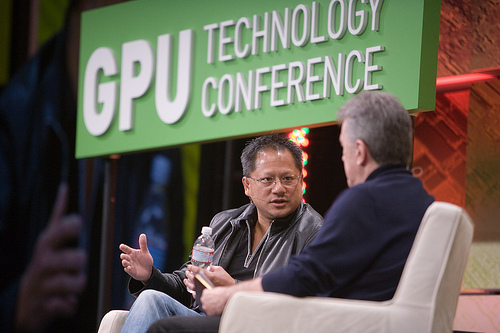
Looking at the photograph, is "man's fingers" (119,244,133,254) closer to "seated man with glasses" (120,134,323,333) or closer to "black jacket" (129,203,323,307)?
"seated man with glasses" (120,134,323,333)

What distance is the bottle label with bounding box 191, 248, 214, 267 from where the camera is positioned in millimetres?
2645

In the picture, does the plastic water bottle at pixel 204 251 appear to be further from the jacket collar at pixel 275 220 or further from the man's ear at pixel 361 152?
the man's ear at pixel 361 152

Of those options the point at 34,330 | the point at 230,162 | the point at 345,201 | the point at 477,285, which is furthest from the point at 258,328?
the point at 34,330

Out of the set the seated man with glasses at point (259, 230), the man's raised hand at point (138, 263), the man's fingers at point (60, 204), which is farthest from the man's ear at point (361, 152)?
the man's fingers at point (60, 204)

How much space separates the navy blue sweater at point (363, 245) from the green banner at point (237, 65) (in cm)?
131

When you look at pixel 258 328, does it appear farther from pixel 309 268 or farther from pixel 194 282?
pixel 194 282

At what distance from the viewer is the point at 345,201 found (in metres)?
1.82

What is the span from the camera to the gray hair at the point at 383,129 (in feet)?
6.28

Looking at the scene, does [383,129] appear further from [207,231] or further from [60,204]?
[60,204]

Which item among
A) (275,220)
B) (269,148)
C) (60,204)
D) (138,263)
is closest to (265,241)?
(275,220)

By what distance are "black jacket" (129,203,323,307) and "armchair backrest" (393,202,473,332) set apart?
2.99ft

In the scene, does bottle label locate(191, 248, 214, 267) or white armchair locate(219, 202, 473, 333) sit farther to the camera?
bottle label locate(191, 248, 214, 267)

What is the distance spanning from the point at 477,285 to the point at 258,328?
2511 millimetres

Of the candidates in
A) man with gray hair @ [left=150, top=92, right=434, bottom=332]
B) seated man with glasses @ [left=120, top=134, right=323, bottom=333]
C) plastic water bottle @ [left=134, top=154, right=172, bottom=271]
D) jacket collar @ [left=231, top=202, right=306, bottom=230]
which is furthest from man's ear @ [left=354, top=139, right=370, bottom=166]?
plastic water bottle @ [left=134, top=154, right=172, bottom=271]
